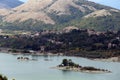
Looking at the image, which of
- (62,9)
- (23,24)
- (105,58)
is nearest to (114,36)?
(105,58)

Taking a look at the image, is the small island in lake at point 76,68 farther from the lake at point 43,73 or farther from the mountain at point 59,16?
the mountain at point 59,16

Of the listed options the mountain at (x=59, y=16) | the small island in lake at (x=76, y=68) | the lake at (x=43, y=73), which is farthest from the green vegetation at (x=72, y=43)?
the mountain at (x=59, y=16)

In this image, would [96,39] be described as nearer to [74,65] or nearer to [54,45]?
[54,45]

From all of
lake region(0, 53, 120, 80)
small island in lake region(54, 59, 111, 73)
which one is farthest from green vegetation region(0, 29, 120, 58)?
lake region(0, 53, 120, 80)

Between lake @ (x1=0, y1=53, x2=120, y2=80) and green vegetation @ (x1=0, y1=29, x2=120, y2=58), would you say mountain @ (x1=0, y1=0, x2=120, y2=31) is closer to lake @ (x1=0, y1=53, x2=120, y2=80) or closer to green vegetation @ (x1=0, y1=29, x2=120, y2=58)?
green vegetation @ (x1=0, y1=29, x2=120, y2=58)

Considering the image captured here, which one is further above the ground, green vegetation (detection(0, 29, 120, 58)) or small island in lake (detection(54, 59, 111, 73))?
green vegetation (detection(0, 29, 120, 58))

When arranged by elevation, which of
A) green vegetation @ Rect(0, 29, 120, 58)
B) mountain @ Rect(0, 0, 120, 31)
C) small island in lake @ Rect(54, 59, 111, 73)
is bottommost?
small island in lake @ Rect(54, 59, 111, 73)

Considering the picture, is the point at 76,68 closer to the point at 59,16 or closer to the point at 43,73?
the point at 43,73

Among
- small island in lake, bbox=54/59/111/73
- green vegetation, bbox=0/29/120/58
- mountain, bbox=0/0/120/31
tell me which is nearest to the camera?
small island in lake, bbox=54/59/111/73

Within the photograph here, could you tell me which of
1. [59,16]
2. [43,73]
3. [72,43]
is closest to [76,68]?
[43,73]
